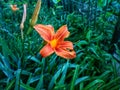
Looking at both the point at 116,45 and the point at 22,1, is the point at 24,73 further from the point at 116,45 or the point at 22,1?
the point at 22,1

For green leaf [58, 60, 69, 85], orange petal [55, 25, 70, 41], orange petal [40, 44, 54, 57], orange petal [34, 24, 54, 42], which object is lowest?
green leaf [58, 60, 69, 85]

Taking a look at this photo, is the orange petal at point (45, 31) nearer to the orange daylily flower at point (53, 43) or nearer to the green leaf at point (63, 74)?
the orange daylily flower at point (53, 43)

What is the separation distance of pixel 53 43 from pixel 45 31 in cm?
10

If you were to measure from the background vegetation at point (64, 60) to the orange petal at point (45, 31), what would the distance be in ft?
0.43

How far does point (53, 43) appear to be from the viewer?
6.91ft

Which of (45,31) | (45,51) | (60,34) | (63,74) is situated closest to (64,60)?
(63,74)

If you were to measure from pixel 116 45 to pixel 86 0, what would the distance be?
6.81ft

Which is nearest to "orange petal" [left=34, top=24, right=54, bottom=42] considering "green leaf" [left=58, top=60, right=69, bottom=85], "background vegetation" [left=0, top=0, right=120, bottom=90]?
"background vegetation" [left=0, top=0, right=120, bottom=90]

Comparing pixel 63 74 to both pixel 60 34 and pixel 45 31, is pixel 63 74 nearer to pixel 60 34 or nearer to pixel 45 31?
pixel 60 34

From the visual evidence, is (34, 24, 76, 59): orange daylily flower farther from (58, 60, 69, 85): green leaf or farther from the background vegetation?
(58, 60, 69, 85): green leaf

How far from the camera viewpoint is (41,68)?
294cm

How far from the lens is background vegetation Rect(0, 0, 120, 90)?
2.75 m

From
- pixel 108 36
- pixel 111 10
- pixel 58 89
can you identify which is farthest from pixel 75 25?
pixel 58 89

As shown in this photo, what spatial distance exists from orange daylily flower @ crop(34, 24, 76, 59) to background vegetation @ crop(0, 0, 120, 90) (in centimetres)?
13
